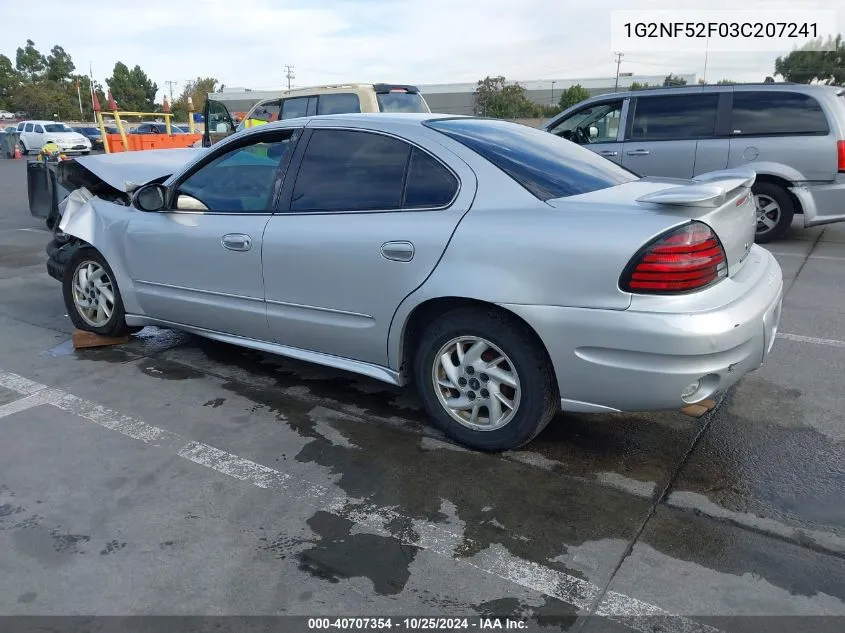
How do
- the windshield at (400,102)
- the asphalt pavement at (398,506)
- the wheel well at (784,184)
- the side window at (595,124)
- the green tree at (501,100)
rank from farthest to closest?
the green tree at (501,100) < the windshield at (400,102) < the side window at (595,124) < the wheel well at (784,184) < the asphalt pavement at (398,506)

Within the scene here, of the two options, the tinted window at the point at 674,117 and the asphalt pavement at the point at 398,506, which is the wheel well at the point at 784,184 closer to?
the tinted window at the point at 674,117

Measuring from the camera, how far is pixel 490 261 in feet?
10.3

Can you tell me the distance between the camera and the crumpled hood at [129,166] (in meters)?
5.26

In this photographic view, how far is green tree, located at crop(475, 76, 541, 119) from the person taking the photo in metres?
60.0

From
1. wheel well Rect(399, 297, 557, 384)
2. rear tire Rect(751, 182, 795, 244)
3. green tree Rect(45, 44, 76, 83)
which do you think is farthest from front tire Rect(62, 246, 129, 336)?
green tree Rect(45, 44, 76, 83)

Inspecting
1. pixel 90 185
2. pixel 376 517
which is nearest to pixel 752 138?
pixel 90 185

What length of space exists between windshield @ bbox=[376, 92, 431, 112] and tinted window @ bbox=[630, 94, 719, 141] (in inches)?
164

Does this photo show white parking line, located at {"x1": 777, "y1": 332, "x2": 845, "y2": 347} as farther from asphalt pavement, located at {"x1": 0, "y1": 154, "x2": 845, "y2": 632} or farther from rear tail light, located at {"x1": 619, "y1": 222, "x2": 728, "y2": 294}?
rear tail light, located at {"x1": 619, "y1": 222, "x2": 728, "y2": 294}

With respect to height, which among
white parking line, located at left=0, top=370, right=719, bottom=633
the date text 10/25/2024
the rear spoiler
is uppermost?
the rear spoiler

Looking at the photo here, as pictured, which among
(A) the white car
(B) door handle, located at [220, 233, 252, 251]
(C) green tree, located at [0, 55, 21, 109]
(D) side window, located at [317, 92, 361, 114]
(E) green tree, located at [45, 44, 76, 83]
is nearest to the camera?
(B) door handle, located at [220, 233, 252, 251]

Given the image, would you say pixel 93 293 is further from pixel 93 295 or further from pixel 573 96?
pixel 573 96

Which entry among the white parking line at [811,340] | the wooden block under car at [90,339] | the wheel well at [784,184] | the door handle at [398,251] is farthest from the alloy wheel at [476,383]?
the wheel well at [784,184]

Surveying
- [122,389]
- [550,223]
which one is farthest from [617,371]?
[122,389]

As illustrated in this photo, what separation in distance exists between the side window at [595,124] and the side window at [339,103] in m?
3.68
